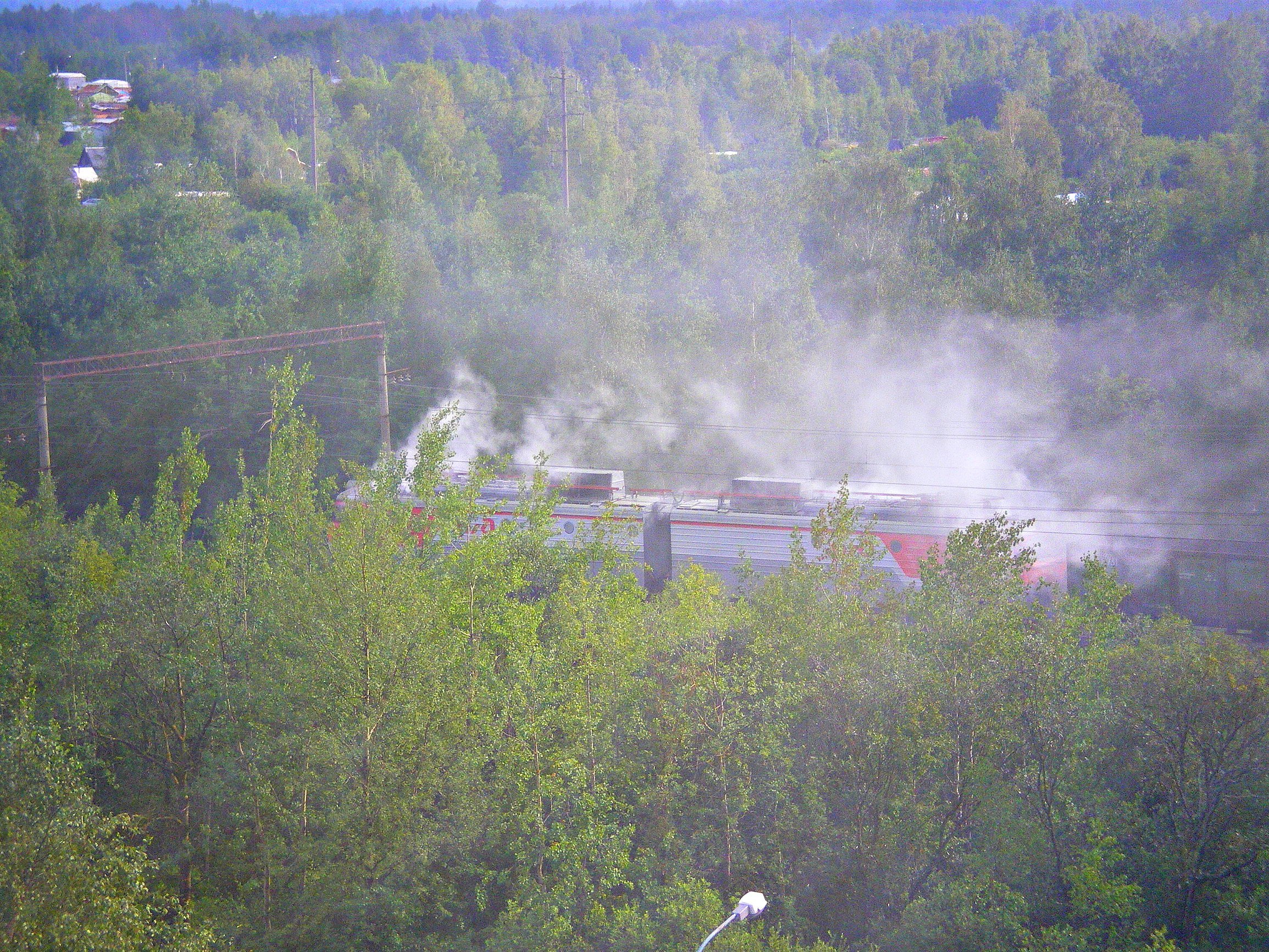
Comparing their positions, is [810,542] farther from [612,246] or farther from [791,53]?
[791,53]

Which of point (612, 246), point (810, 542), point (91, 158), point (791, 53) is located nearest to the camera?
point (810, 542)

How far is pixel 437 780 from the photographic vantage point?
8133 mm

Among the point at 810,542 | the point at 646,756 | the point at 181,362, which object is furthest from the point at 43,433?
→ the point at 810,542

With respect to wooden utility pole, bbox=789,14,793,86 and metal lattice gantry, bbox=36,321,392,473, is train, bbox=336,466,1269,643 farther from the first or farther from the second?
wooden utility pole, bbox=789,14,793,86

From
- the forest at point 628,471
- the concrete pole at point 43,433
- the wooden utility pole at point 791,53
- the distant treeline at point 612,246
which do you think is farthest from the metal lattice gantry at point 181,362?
the wooden utility pole at point 791,53

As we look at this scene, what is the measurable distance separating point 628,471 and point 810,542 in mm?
7324

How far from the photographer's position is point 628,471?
2173 centimetres

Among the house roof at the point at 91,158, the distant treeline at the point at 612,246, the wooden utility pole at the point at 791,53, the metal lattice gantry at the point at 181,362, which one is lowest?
the metal lattice gantry at the point at 181,362

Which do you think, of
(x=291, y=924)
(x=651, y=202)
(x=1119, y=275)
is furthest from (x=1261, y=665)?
(x=651, y=202)

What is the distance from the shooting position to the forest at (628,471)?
732cm

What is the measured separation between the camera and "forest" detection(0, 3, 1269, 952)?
24.0ft

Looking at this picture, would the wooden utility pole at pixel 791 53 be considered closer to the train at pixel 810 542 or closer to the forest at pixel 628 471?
the forest at pixel 628 471

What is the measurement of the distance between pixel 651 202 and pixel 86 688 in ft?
68.7

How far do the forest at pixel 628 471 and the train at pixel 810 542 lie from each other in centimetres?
69
